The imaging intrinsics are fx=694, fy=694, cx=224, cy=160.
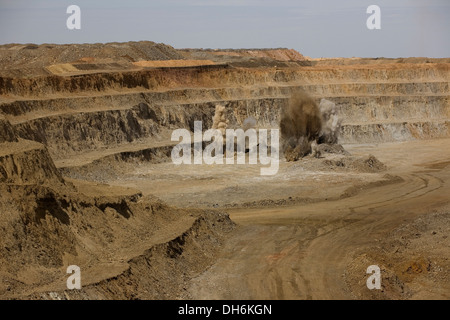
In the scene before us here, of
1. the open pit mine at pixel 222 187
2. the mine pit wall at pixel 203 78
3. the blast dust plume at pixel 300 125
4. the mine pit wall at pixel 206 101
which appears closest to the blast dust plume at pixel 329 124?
the open pit mine at pixel 222 187

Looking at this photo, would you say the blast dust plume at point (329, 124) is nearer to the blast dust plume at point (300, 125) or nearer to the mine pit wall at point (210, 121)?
the blast dust plume at point (300, 125)

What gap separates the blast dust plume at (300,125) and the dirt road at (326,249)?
1154 centimetres

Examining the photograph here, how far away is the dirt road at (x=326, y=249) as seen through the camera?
72.5 feet

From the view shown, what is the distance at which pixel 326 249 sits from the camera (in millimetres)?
26875

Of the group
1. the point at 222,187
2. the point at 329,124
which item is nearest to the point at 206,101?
the point at 329,124

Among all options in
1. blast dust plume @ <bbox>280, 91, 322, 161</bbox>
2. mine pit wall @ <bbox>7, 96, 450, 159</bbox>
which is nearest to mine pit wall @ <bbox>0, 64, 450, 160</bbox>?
mine pit wall @ <bbox>7, 96, 450, 159</bbox>

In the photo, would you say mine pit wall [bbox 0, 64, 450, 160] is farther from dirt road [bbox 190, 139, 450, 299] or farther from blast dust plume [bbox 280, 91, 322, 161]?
dirt road [bbox 190, 139, 450, 299]

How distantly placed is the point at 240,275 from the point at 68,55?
243 feet

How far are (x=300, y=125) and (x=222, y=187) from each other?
1404 cm

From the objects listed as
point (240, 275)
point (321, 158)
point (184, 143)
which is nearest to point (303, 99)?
point (321, 158)

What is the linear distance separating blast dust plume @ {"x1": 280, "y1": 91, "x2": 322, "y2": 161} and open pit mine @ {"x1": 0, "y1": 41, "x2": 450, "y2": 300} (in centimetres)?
11

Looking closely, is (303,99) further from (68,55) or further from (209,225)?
(68,55)

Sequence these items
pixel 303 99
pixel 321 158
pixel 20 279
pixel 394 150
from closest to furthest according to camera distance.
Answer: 1. pixel 20 279
2. pixel 321 158
3. pixel 303 99
4. pixel 394 150

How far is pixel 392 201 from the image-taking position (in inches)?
1452
